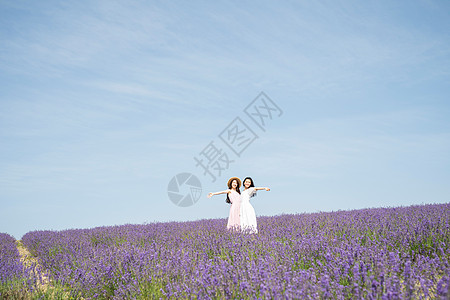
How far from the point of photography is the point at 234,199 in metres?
6.96

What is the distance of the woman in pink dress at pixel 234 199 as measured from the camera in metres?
6.80

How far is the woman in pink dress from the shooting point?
6.80 metres

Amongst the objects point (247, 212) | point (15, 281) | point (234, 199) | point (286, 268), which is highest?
point (234, 199)

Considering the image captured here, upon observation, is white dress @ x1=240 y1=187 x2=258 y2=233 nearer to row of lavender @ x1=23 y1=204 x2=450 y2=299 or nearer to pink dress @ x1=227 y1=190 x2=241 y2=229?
pink dress @ x1=227 y1=190 x2=241 y2=229

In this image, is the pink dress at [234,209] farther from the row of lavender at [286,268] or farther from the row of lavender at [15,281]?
the row of lavender at [15,281]

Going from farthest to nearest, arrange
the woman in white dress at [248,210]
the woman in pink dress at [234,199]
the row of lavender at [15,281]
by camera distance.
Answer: the woman in pink dress at [234,199], the woman in white dress at [248,210], the row of lavender at [15,281]

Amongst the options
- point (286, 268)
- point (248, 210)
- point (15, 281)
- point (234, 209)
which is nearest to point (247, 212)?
point (248, 210)

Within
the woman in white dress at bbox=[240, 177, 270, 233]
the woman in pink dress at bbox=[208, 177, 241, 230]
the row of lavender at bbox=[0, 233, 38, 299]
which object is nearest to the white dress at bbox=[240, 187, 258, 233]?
the woman in white dress at bbox=[240, 177, 270, 233]

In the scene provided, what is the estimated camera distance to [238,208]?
6863 millimetres

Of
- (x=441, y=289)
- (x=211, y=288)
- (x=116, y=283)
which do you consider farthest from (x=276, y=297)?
(x=116, y=283)

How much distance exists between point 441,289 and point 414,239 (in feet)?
7.76

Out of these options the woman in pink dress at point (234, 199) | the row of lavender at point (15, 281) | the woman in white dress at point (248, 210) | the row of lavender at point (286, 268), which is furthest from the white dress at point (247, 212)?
the row of lavender at point (15, 281)

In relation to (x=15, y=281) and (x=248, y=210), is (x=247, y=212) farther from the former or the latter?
(x=15, y=281)

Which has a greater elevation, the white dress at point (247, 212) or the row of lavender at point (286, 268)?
the white dress at point (247, 212)
